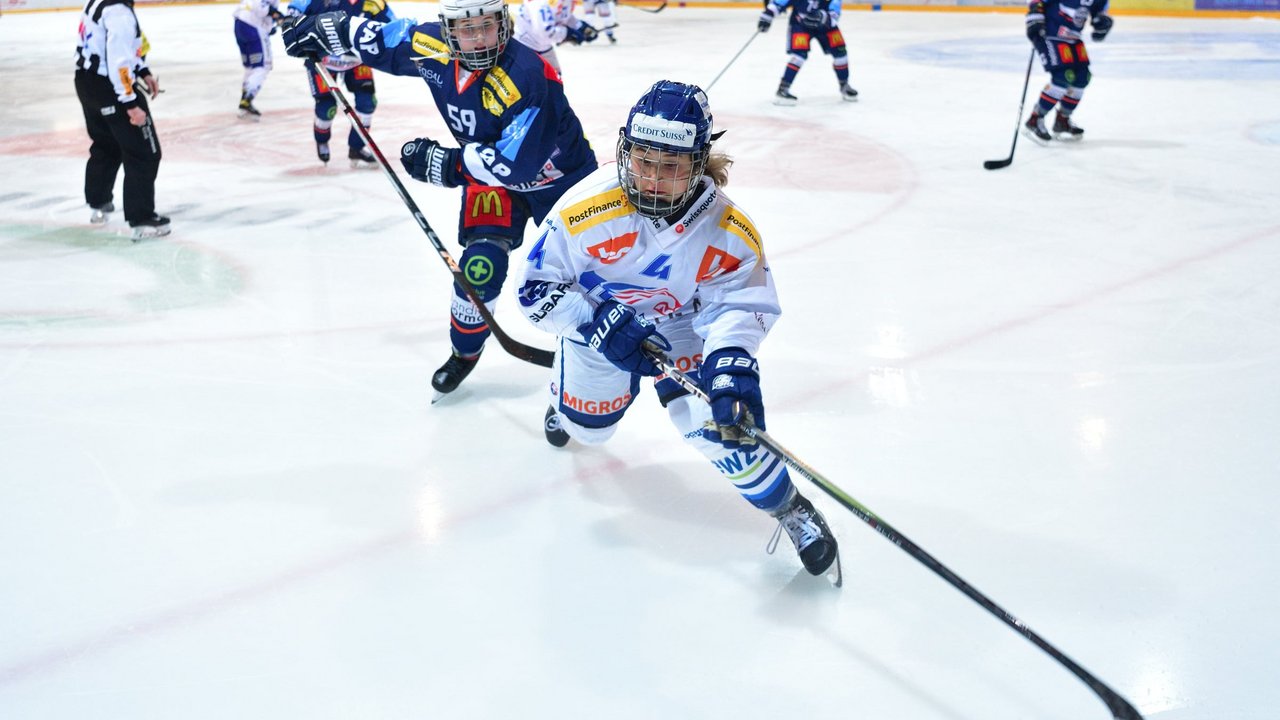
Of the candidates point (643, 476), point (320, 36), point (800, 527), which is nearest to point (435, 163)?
point (320, 36)

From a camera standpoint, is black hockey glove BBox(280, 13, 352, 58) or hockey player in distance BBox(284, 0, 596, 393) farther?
black hockey glove BBox(280, 13, 352, 58)

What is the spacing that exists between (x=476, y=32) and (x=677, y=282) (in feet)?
3.55

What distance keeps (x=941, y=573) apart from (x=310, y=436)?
1768 mm

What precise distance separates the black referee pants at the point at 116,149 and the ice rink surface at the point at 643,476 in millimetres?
204

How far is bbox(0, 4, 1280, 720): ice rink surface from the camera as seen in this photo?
6.41ft

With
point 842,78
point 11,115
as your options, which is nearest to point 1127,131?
point 842,78

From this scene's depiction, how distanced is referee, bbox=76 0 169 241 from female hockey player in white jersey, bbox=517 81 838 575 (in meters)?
2.81

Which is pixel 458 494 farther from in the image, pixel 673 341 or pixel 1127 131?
pixel 1127 131

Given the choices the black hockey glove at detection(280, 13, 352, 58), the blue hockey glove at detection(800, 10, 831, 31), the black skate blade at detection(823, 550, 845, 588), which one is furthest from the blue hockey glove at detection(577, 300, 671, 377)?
the blue hockey glove at detection(800, 10, 831, 31)

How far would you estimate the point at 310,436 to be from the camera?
115 inches

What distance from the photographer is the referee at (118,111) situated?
14.3ft

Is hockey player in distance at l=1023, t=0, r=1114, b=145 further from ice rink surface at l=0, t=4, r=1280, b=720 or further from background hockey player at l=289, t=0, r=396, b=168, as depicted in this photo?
background hockey player at l=289, t=0, r=396, b=168

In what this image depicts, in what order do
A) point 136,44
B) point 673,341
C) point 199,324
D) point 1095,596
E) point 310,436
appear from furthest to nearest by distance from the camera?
point 136,44 < point 199,324 < point 310,436 < point 673,341 < point 1095,596

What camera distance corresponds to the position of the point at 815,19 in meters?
7.94
